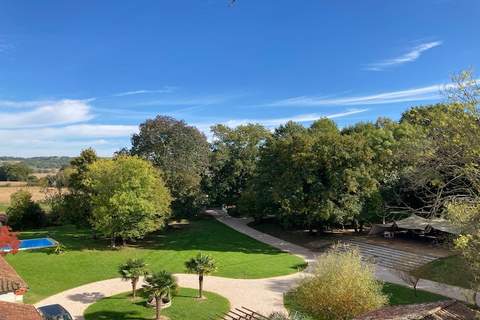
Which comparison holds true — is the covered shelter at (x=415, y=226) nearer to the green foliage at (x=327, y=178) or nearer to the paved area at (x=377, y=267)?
the green foliage at (x=327, y=178)

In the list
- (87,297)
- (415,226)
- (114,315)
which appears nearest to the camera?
(114,315)

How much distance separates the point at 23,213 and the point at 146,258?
23636 mm

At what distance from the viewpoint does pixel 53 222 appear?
49.0m

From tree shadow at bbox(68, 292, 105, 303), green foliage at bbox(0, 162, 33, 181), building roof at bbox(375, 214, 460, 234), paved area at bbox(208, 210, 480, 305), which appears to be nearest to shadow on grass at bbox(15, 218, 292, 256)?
paved area at bbox(208, 210, 480, 305)

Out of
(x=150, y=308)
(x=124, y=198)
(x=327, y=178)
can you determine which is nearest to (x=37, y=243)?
(x=124, y=198)

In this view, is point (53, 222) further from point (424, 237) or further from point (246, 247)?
point (424, 237)

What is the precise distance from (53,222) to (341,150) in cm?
3567

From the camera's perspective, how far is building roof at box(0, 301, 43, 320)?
10.2m

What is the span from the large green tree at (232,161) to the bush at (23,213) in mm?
20775

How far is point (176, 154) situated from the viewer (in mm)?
45719

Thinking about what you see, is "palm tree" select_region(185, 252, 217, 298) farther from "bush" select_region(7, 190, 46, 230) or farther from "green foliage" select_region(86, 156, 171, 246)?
"bush" select_region(7, 190, 46, 230)

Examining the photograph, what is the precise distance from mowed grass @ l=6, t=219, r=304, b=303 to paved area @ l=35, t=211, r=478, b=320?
3.39ft

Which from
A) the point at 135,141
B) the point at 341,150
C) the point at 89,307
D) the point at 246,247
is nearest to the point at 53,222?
the point at 135,141

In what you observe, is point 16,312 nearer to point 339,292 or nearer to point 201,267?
point 339,292
